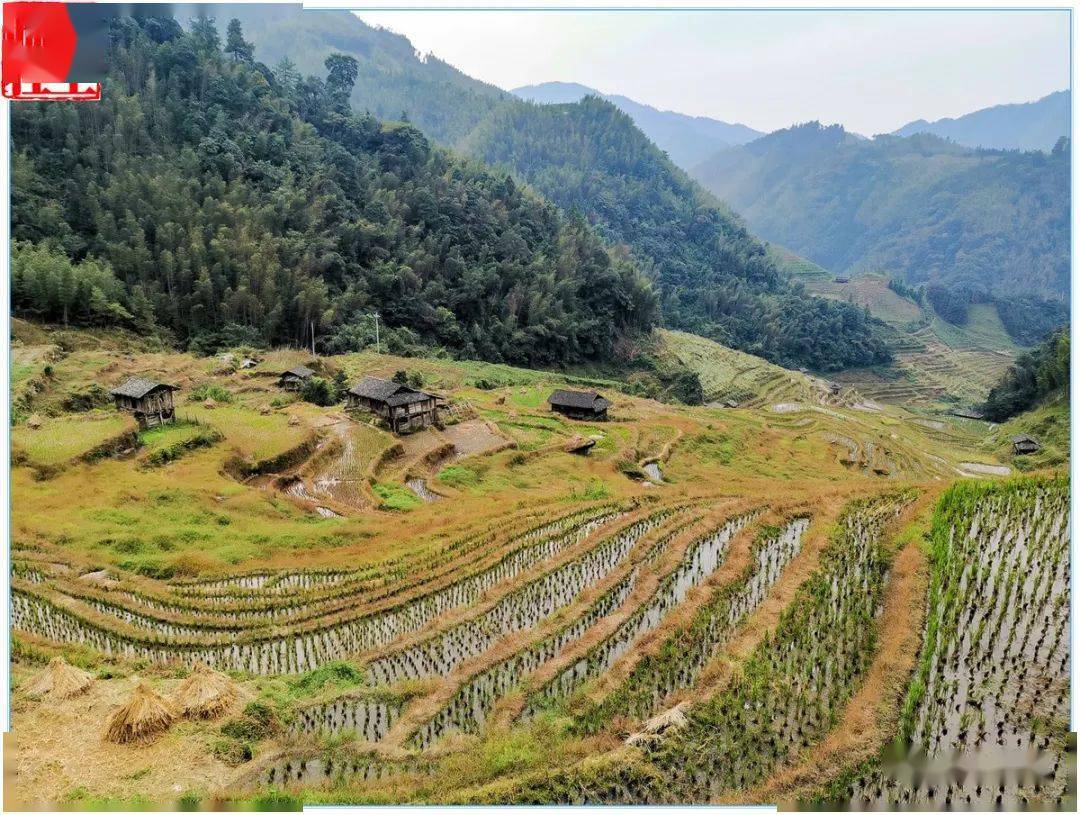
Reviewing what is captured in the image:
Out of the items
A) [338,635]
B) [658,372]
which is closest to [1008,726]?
[338,635]

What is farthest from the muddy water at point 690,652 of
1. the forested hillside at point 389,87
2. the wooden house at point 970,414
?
the forested hillside at point 389,87

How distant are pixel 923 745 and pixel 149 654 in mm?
11762

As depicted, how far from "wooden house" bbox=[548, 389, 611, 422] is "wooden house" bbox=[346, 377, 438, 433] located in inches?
347

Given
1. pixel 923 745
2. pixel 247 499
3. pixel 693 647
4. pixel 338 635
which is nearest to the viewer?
pixel 923 745

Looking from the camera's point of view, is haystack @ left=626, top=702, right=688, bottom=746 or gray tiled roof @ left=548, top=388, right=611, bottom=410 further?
gray tiled roof @ left=548, top=388, right=611, bottom=410

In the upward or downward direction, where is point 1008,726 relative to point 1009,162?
downward

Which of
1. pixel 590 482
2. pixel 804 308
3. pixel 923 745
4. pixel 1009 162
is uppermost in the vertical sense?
pixel 1009 162

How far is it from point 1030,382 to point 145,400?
2653 inches

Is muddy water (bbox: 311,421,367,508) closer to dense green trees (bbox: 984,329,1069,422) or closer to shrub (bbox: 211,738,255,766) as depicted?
shrub (bbox: 211,738,255,766)

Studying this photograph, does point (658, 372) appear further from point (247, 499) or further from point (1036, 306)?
point (1036, 306)

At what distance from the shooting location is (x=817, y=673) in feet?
31.8

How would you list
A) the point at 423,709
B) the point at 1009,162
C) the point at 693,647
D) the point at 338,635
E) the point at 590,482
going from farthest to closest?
the point at 1009,162 → the point at 590,482 → the point at 338,635 → the point at 693,647 → the point at 423,709

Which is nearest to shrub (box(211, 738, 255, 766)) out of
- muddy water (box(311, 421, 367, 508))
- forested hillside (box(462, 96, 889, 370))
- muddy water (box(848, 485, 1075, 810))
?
muddy water (box(848, 485, 1075, 810))

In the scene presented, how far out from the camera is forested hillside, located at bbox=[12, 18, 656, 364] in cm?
4684
